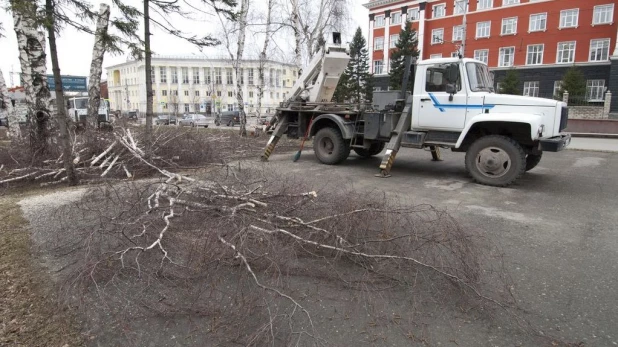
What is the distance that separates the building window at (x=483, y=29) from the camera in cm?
4739

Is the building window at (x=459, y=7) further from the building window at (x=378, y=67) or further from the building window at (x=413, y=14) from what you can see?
the building window at (x=378, y=67)

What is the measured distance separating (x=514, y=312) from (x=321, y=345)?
1.60 meters

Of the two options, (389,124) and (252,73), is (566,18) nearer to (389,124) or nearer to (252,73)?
(389,124)

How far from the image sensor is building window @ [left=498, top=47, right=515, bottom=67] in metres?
45.8

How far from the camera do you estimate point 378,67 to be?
57750mm

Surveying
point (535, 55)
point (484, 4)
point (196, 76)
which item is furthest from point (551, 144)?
point (196, 76)

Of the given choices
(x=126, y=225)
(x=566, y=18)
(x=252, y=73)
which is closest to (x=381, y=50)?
(x=566, y=18)

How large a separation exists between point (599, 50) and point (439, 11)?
63.1 feet

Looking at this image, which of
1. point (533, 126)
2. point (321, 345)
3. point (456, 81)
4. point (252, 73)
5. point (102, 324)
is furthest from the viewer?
point (252, 73)

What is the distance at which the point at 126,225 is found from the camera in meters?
3.96

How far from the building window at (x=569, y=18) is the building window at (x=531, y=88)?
20.6 ft

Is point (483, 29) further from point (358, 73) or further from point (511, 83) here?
point (358, 73)

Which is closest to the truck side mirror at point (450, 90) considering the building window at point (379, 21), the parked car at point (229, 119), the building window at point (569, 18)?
the parked car at point (229, 119)

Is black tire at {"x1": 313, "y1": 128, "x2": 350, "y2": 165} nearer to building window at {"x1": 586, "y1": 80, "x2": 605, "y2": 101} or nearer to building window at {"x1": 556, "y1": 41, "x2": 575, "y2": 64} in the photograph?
building window at {"x1": 586, "y1": 80, "x2": 605, "y2": 101}
